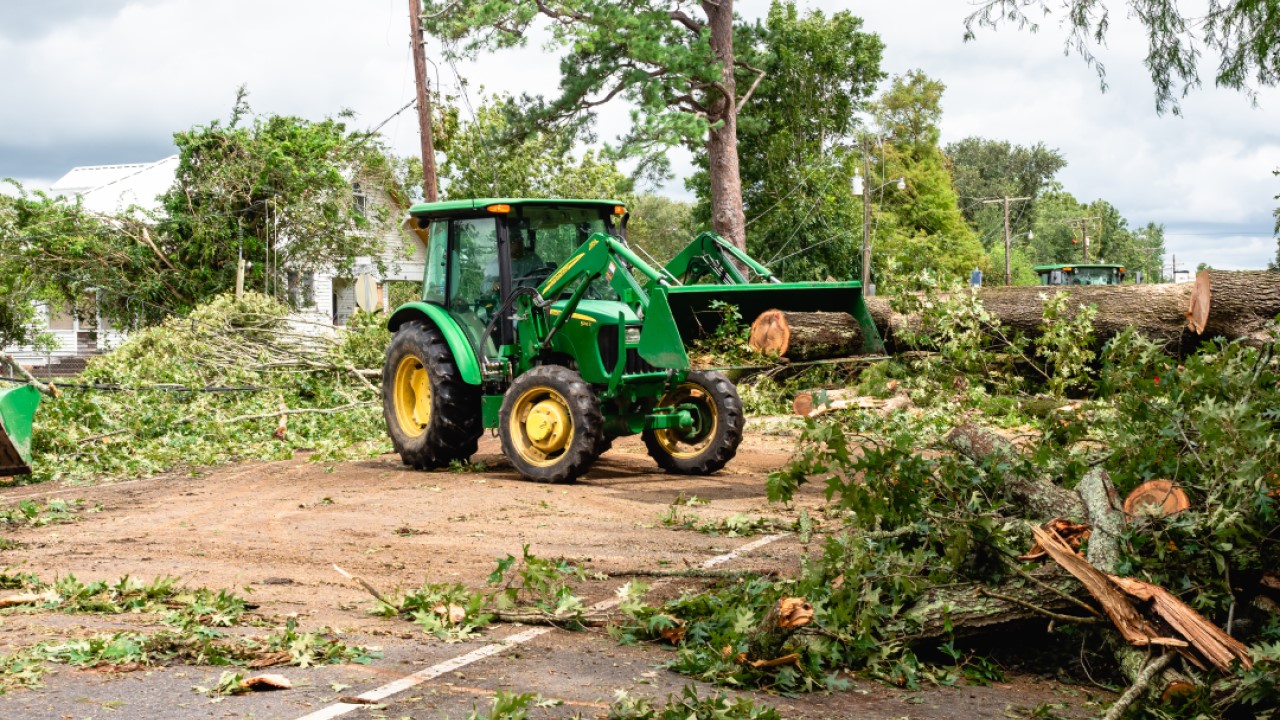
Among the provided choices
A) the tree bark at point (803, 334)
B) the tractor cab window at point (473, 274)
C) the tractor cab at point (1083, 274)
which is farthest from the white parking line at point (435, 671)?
the tractor cab at point (1083, 274)

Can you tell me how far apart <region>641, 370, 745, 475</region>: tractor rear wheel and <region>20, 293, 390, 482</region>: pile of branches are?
3689mm

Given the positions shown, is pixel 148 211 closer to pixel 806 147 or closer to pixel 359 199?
pixel 359 199

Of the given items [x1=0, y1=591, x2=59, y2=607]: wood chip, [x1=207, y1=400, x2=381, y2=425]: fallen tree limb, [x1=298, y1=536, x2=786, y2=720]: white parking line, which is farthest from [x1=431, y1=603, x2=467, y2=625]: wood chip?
[x1=207, y1=400, x2=381, y2=425]: fallen tree limb

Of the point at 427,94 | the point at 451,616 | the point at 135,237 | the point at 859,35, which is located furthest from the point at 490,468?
the point at 859,35

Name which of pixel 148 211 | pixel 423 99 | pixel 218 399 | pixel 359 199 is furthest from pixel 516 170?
pixel 218 399

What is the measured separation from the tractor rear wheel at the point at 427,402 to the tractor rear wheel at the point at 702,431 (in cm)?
170

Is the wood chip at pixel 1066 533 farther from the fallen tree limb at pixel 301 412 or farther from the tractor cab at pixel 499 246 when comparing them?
the fallen tree limb at pixel 301 412

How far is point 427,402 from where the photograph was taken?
1204cm

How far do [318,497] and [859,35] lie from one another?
2983 centimetres

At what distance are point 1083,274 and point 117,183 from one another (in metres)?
28.7

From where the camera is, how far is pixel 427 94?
69.6 feet

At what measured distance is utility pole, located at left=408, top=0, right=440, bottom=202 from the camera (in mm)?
21016

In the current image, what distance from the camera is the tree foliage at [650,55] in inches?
829

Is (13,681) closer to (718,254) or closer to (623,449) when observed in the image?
(718,254)
